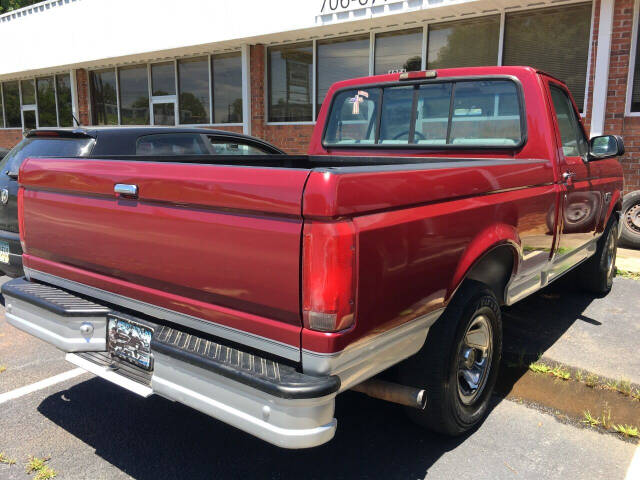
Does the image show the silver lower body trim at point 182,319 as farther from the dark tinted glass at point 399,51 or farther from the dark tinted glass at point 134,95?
the dark tinted glass at point 134,95

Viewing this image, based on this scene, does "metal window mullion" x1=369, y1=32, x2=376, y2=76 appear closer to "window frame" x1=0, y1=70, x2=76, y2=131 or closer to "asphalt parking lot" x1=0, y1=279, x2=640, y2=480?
"asphalt parking lot" x1=0, y1=279, x2=640, y2=480

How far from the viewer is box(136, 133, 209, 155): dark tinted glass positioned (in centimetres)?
489

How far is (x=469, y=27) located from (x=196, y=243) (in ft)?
28.7

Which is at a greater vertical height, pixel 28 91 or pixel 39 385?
pixel 28 91

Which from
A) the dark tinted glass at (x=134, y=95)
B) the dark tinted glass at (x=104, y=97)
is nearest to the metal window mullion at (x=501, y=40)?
the dark tinted glass at (x=134, y=95)

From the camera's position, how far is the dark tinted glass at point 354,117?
439cm

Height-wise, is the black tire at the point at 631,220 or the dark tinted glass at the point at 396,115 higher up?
the dark tinted glass at the point at 396,115

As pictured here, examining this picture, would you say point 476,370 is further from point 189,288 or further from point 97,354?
point 97,354

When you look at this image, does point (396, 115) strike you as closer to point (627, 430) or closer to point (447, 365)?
point (447, 365)

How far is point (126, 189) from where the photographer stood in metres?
2.47

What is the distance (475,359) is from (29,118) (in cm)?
2077

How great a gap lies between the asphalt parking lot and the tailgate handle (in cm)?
134

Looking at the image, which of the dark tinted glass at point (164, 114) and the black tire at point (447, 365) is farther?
the dark tinted glass at point (164, 114)

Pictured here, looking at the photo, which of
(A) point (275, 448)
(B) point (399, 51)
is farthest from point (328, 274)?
(B) point (399, 51)
